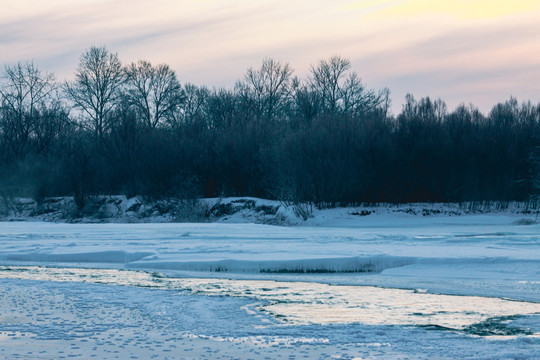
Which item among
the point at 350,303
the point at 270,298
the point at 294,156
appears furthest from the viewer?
the point at 294,156

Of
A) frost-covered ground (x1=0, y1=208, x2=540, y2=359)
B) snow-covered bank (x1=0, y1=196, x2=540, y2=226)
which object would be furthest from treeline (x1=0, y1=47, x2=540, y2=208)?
frost-covered ground (x1=0, y1=208, x2=540, y2=359)

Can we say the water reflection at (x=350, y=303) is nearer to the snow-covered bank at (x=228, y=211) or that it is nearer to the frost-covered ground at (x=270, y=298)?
the frost-covered ground at (x=270, y=298)

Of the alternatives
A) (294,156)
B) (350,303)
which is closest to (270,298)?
(350,303)

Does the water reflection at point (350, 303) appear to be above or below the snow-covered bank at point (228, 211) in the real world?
below

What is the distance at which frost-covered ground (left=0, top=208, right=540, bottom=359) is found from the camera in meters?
7.38

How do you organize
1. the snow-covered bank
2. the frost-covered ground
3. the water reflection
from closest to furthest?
the frost-covered ground → the water reflection → the snow-covered bank

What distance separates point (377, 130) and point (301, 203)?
661 cm

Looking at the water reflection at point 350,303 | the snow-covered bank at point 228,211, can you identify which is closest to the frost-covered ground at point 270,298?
the water reflection at point 350,303

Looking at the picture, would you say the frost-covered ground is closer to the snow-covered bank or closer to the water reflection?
the water reflection

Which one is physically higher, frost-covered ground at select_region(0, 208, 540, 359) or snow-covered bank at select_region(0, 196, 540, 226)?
snow-covered bank at select_region(0, 196, 540, 226)

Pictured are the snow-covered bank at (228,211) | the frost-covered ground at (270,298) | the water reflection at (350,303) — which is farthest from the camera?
the snow-covered bank at (228,211)

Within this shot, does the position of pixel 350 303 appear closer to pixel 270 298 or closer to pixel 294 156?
pixel 270 298

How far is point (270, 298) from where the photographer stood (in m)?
10.8

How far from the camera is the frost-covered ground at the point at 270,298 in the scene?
24.2 feet
